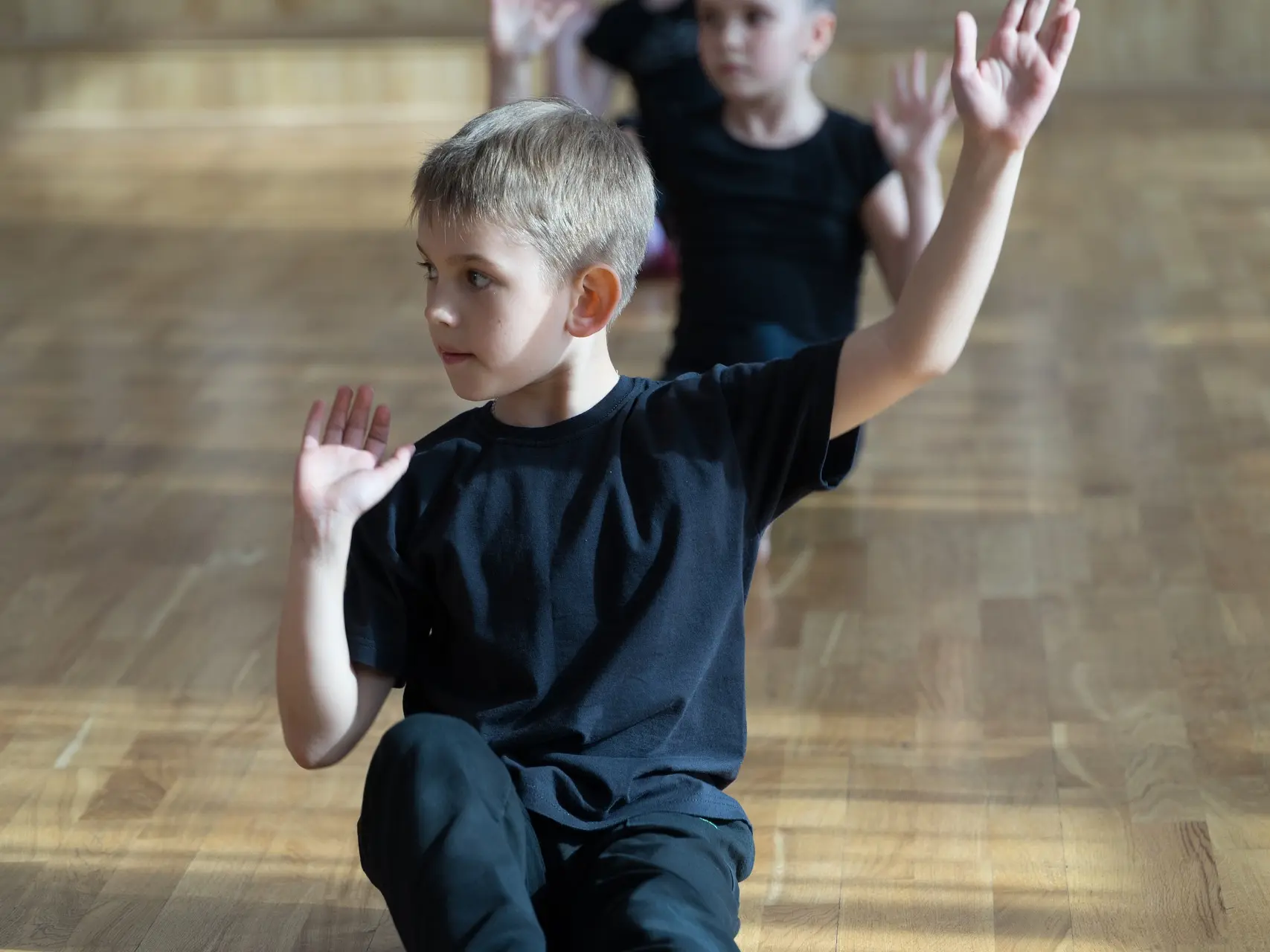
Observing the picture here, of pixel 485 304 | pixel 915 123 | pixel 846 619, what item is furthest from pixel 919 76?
pixel 485 304

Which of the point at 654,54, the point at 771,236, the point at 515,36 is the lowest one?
the point at 771,236

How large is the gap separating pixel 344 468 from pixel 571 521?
165 mm

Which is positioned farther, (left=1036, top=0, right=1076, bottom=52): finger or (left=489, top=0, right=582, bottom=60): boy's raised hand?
(left=489, top=0, right=582, bottom=60): boy's raised hand

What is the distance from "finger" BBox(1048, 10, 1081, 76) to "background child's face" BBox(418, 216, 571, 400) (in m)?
0.38

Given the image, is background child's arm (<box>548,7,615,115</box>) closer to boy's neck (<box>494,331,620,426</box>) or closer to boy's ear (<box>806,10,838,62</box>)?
boy's ear (<box>806,10,838,62</box>)

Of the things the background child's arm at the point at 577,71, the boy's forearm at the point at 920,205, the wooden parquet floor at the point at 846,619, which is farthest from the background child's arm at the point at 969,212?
the background child's arm at the point at 577,71

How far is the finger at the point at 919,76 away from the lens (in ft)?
7.37

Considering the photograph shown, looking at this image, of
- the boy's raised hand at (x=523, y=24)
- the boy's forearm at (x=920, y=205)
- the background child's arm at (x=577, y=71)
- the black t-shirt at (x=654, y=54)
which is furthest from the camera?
the background child's arm at (x=577, y=71)

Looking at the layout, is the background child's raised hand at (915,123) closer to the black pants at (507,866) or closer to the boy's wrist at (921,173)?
the boy's wrist at (921,173)

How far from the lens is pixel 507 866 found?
3.74 ft

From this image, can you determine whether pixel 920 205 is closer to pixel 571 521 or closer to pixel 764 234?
pixel 764 234

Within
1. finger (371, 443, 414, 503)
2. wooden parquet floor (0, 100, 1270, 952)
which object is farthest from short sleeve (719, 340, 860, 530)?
wooden parquet floor (0, 100, 1270, 952)

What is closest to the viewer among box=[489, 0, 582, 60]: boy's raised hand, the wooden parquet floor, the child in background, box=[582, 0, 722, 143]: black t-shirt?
the wooden parquet floor

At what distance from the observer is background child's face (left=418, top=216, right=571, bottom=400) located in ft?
4.01
